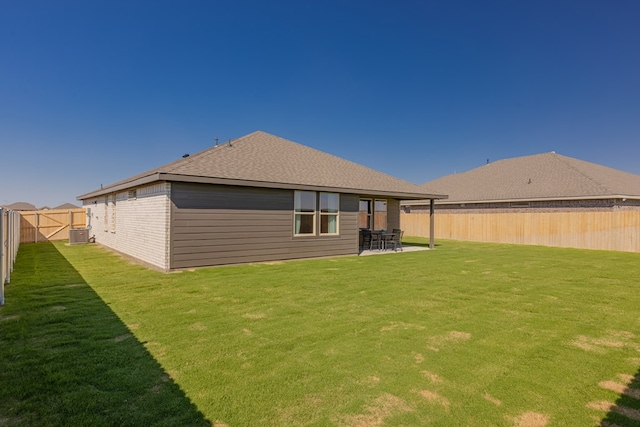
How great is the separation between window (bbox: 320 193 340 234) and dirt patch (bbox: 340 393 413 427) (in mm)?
Result: 9373

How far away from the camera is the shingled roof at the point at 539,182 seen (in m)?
18.5

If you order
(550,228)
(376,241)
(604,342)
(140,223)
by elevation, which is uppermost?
(140,223)

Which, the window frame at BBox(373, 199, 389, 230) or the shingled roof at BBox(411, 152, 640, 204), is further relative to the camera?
the shingled roof at BBox(411, 152, 640, 204)

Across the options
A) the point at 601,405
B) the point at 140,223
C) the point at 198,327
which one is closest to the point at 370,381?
the point at 601,405

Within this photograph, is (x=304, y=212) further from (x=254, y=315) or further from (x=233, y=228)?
(x=254, y=315)

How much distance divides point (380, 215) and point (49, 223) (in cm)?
1857

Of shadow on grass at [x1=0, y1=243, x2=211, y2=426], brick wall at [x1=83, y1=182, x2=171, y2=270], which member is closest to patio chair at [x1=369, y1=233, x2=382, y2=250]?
brick wall at [x1=83, y1=182, x2=171, y2=270]

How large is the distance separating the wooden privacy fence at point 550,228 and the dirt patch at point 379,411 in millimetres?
19901

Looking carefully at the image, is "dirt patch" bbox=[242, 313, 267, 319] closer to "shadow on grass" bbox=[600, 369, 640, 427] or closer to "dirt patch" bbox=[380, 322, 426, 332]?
"dirt patch" bbox=[380, 322, 426, 332]

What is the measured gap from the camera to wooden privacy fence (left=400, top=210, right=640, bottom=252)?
53.6ft

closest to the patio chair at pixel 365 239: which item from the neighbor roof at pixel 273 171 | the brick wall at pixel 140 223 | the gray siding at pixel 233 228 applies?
the neighbor roof at pixel 273 171

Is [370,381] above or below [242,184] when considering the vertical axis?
below

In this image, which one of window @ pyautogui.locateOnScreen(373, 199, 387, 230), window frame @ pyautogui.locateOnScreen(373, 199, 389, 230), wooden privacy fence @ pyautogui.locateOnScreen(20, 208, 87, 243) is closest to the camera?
window frame @ pyautogui.locateOnScreen(373, 199, 389, 230)

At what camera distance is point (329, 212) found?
12.3 m
